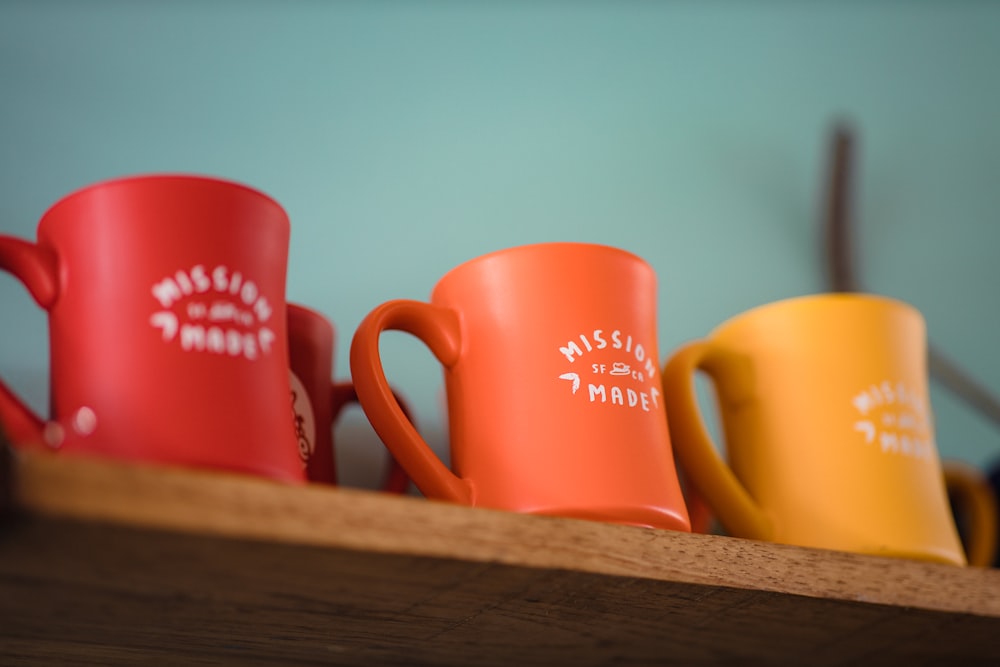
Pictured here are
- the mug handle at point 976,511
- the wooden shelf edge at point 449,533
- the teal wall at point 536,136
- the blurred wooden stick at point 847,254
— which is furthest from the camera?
the blurred wooden stick at point 847,254

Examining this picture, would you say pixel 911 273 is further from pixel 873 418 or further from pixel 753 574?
pixel 753 574

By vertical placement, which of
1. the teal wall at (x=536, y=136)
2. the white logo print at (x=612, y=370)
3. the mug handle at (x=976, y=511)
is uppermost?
the teal wall at (x=536, y=136)

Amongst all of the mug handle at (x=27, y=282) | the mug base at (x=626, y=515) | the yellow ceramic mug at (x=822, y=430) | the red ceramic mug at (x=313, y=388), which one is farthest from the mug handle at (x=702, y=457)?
the mug handle at (x=27, y=282)

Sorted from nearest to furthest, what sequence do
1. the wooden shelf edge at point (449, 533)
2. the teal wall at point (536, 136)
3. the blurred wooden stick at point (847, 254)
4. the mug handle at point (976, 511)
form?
the wooden shelf edge at point (449, 533)
the teal wall at point (536, 136)
the mug handle at point (976, 511)
the blurred wooden stick at point (847, 254)

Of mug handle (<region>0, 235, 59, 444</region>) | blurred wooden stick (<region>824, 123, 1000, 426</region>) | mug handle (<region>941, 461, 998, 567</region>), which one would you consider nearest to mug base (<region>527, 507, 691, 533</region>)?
mug handle (<region>0, 235, 59, 444</region>)

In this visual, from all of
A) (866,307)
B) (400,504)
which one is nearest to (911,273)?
(866,307)

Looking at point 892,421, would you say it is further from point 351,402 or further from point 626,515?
point 351,402

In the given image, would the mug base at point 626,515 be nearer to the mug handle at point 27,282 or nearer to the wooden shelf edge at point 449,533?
the wooden shelf edge at point 449,533

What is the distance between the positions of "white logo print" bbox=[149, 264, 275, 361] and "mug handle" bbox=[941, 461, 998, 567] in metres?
0.67

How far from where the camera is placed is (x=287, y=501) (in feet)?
1.30

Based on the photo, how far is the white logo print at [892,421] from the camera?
648 mm

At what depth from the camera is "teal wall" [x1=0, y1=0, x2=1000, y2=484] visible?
2.49ft

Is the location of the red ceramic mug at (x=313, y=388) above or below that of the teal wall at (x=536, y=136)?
below

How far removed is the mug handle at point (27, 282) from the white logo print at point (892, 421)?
47cm
